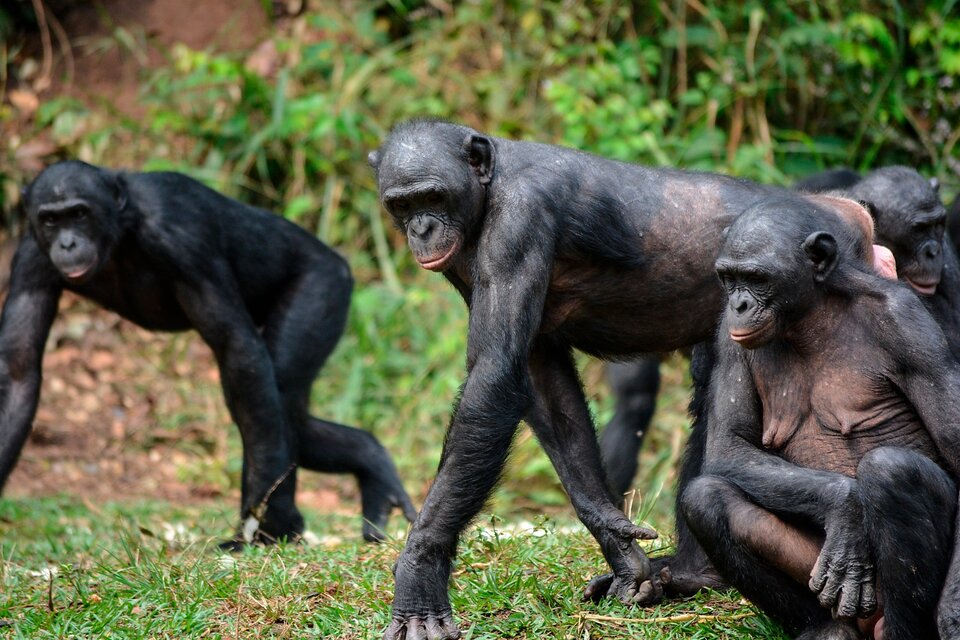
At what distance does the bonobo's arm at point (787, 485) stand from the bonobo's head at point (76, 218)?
435 cm

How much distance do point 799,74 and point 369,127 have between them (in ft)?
14.4

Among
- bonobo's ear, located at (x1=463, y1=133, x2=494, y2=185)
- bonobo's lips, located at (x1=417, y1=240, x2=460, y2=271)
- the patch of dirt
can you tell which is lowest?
the patch of dirt

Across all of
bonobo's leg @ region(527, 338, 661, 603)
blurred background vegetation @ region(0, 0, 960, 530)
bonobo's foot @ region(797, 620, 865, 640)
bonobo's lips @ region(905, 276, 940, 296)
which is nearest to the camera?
bonobo's foot @ region(797, 620, 865, 640)

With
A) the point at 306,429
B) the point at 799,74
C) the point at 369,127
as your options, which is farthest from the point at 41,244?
the point at 799,74

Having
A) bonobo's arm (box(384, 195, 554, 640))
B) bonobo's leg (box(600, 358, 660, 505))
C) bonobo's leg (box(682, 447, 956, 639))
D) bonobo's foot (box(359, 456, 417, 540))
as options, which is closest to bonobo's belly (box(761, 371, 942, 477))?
bonobo's leg (box(682, 447, 956, 639))

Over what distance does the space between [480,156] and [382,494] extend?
387 cm

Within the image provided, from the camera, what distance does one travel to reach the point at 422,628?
4.80 metres

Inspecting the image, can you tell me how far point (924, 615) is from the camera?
4.21m

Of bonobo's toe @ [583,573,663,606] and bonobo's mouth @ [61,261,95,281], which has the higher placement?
bonobo's mouth @ [61,261,95,281]

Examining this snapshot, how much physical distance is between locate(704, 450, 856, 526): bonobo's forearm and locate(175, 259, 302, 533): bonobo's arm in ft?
12.2

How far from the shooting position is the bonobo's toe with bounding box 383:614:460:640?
478 centimetres

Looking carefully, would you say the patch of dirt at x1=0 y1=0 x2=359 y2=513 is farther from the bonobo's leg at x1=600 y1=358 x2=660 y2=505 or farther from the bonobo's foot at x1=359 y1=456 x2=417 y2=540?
the bonobo's leg at x1=600 y1=358 x2=660 y2=505

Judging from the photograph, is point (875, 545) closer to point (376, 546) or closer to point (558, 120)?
point (376, 546)

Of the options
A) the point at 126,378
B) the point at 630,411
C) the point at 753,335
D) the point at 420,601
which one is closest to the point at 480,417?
the point at 420,601
